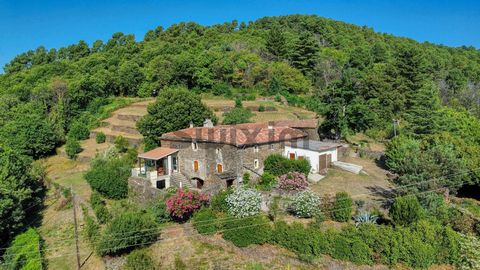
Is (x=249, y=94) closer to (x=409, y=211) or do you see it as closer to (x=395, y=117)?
(x=395, y=117)

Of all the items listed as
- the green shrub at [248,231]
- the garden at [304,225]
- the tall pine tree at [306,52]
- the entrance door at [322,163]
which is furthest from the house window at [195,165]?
the tall pine tree at [306,52]

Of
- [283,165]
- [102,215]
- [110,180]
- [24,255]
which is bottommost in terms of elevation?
[24,255]

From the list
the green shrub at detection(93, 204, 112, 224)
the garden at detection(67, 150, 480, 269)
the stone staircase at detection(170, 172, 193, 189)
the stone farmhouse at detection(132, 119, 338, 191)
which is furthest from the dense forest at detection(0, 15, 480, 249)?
the stone staircase at detection(170, 172, 193, 189)

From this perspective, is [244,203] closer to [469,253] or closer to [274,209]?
[274,209]

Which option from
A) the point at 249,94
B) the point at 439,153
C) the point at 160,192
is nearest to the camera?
the point at 439,153

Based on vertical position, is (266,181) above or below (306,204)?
above

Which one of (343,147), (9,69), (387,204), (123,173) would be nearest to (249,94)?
(343,147)

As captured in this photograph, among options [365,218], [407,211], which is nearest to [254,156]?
[365,218]
